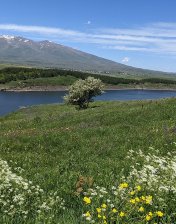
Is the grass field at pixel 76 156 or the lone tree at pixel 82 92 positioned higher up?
the grass field at pixel 76 156

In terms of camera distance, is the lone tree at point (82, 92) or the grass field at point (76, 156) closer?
the grass field at point (76, 156)

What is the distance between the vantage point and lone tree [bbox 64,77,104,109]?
93.0 metres

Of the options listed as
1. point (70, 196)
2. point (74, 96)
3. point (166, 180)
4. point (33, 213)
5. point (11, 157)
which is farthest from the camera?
point (74, 96)

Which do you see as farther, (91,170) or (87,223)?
(91,170)

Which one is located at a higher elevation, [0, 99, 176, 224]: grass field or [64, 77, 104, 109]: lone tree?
[0, 99, 176, 224]: grass field

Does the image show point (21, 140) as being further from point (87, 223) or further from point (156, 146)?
point (87, 223)

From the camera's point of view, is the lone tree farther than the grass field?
Yes

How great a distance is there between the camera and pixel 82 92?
3649 inches

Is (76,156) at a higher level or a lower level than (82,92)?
higher

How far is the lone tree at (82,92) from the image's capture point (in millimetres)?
93000

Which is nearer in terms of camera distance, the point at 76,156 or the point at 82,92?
the point at 76,156

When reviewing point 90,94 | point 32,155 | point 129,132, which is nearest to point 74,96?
point 90,94

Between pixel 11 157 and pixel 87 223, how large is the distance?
956cm

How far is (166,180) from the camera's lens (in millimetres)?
9953
